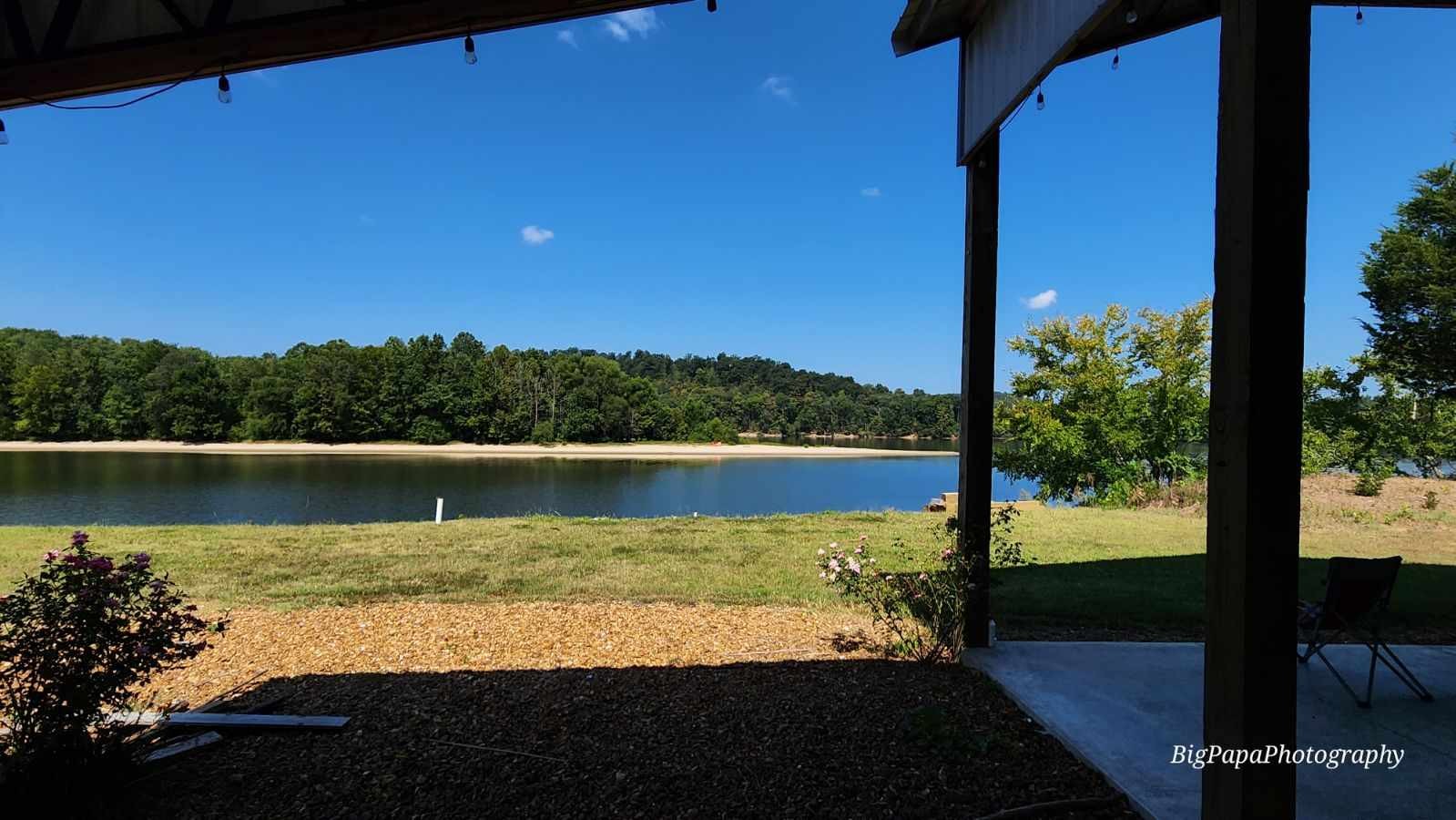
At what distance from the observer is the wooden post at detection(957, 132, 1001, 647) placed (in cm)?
280

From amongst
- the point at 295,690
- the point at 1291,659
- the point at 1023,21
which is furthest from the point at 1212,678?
the point at 295,690

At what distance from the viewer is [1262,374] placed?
3.81ft

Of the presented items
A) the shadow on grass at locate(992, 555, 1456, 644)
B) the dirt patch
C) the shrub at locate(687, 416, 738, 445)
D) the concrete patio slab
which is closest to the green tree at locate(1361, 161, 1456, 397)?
the dirt patch

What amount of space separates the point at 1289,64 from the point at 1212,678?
46.0 inches

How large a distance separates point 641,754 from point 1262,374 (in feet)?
→ 6.27

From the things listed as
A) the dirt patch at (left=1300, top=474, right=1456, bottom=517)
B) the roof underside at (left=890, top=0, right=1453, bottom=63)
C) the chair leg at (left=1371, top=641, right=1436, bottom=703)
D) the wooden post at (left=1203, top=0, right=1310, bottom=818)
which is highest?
the roof underside at (left=890, top=0, right=1453, bottom=63)

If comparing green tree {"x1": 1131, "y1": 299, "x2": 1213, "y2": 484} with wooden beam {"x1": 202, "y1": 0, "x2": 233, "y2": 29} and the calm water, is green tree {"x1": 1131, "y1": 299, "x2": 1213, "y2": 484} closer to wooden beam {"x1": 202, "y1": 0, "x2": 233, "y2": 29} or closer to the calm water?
the calm water

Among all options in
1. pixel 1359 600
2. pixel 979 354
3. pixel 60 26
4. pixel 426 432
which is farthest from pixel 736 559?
pixel 426 432

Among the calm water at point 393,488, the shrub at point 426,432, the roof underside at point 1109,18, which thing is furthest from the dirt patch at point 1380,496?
the shrub at point 426,432

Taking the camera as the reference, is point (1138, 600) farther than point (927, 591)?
Yes

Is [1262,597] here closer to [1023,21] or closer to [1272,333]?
[1272,333]

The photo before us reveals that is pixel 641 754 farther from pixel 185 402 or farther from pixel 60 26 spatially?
pixel 185 402

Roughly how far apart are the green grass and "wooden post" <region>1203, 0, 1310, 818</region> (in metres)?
2.35

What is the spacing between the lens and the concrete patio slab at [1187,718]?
5.89 feet
